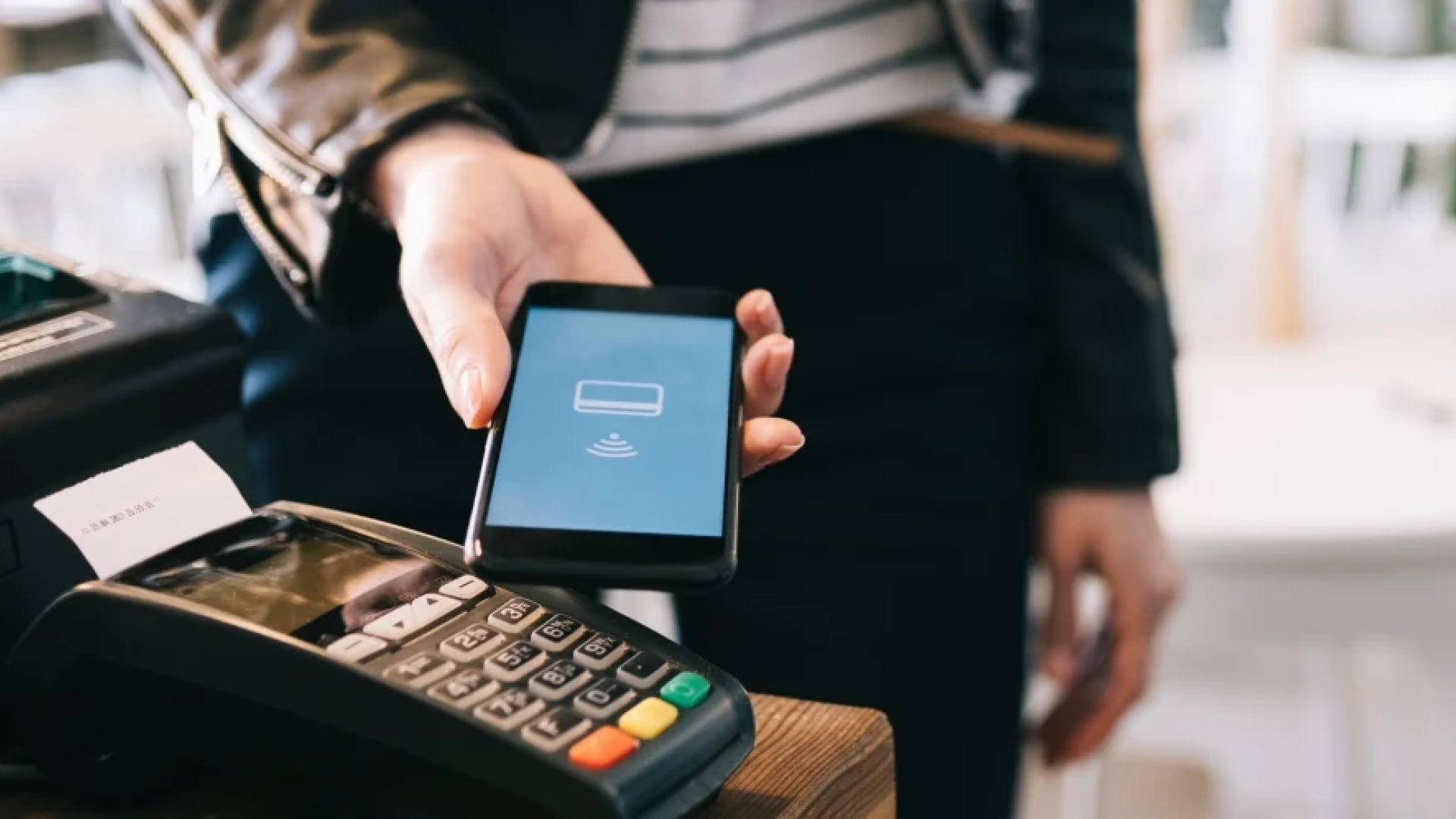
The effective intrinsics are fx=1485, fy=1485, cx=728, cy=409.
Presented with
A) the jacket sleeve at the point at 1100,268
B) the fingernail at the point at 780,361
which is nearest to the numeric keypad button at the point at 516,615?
the fingernail at the point at 780,361

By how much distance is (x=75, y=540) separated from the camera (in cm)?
38

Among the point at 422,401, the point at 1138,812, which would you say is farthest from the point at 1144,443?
the point at 1138,812

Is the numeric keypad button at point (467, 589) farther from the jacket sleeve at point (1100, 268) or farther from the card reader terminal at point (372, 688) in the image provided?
the jacket sleeve at point (1100, 268)

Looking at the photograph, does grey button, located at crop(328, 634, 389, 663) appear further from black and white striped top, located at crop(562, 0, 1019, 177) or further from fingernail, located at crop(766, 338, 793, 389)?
black and white striped top, located at crop(562, 0, 1019, 177)

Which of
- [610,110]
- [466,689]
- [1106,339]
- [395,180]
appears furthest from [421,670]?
[1106,339]

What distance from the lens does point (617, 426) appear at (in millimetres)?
398

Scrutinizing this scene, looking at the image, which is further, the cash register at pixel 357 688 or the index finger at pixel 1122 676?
the index finger at pixel 1122 676

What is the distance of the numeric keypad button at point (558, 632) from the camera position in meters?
0.34

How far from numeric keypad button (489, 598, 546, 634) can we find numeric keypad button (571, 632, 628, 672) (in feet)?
0.05

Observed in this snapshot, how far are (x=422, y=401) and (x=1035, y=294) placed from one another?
339mm

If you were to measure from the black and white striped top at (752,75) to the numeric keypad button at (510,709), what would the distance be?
1.15 feet

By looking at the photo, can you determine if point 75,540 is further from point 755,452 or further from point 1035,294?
point 1035,294

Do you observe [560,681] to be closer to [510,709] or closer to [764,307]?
[510,709]

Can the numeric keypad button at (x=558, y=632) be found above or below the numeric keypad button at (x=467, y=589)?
below
